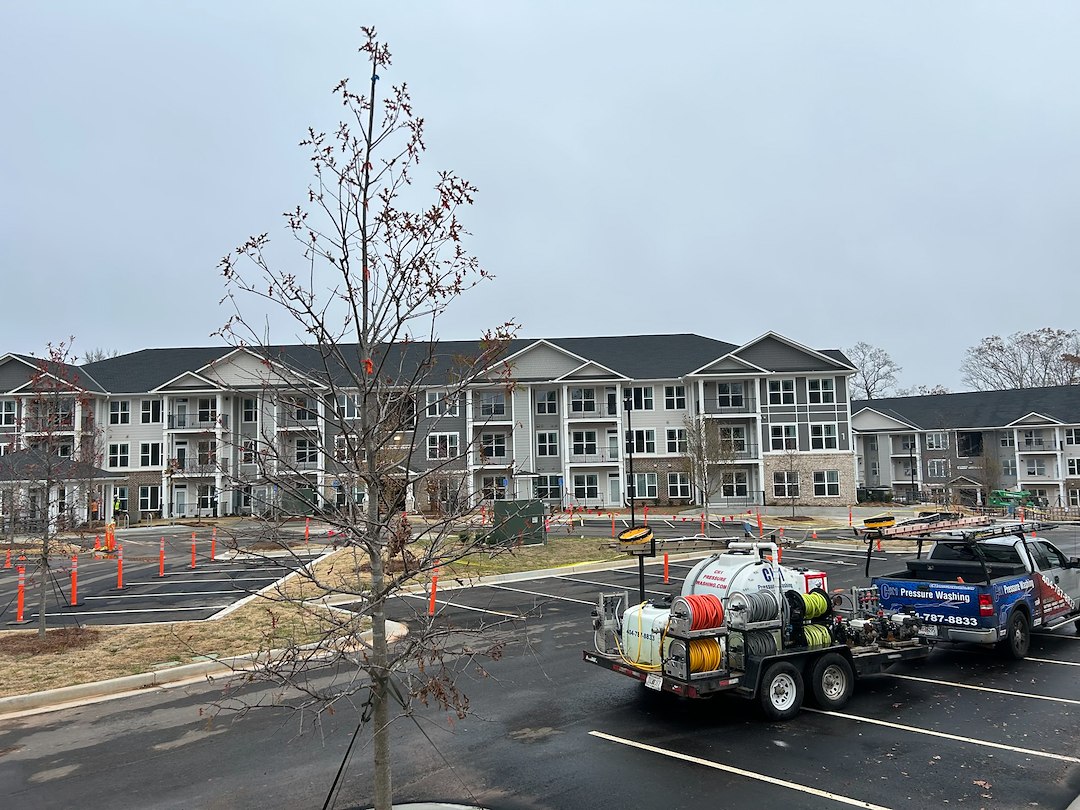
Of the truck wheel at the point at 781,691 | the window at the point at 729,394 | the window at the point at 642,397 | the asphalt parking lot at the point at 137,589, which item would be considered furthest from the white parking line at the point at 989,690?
the window at the point at 642,397

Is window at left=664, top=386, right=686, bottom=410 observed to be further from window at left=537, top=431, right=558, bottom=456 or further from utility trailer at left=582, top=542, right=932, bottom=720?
utility trailer at left=582, top=542, right=932, bottom=720

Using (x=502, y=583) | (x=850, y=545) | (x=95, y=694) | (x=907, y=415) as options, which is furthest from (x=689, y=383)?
(x=95, y=694)

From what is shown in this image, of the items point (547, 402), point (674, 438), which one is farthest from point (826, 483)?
point (547, 402)

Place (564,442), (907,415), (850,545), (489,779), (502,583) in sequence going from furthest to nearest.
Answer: (907,415) < (564,442) < (850,545) < (502,583) < (489,779)

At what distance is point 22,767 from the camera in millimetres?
8000

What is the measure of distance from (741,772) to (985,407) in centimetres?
7202

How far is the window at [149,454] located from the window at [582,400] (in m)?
29.2

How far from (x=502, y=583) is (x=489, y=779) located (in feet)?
43.6

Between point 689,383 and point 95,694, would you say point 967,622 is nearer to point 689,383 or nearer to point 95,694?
point 95,694

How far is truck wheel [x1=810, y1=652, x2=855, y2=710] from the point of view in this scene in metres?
9.16

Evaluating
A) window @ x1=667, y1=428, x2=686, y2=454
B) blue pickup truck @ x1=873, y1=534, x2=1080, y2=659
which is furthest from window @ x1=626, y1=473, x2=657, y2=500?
blue pickup truck @ x1=873, y1=534, x2=1080, y2=659

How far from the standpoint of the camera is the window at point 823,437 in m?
51.4

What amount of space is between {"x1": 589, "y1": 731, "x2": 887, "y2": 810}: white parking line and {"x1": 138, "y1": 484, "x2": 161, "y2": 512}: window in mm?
51004

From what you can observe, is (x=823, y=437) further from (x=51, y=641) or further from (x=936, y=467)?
(x=51, y=641)
